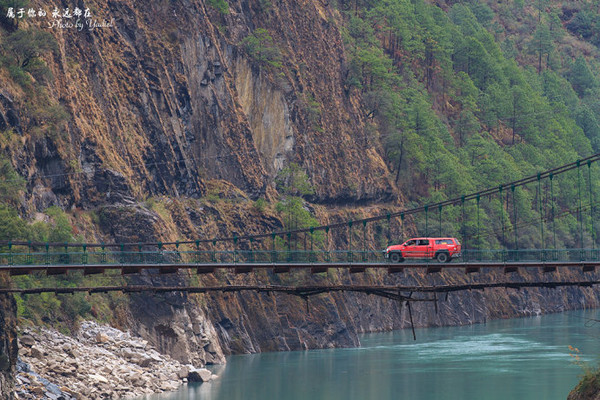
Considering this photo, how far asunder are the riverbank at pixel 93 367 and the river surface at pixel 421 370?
5.98 ft

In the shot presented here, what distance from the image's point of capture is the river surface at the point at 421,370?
2388 inches

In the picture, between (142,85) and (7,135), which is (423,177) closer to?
(142,85)

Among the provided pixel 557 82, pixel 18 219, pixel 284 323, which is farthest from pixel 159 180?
Answer: pixel 557 82

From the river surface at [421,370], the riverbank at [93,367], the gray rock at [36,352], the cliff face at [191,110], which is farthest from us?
the cliff face at [191,110]

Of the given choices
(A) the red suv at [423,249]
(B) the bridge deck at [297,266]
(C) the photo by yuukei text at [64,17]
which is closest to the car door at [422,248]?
(A) the red suv at [423,249]

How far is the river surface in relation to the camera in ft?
199

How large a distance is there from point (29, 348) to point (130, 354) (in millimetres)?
8539

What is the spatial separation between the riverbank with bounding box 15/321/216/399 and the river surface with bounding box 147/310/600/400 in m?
1.82

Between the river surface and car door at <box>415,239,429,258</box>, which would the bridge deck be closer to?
the river surface

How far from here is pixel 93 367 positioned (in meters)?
60.1

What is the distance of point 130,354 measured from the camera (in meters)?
65.5

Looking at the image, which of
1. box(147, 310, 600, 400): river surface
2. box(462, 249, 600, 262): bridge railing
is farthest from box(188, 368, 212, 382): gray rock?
box(462, 249, 600, 262): bridge railing

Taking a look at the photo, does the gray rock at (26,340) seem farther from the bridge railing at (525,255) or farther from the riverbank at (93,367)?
the bridge railing at (525,255)

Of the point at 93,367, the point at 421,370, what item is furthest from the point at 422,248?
the point at 93,367
